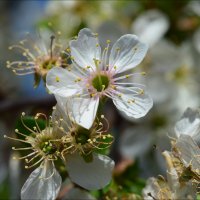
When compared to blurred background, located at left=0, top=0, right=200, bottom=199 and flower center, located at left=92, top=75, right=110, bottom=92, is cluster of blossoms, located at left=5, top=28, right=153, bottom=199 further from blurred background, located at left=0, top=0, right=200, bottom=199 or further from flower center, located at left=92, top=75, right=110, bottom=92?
blurred background, located at left=0, top=0, right=200, bottom=199

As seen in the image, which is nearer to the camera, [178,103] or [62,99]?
[62,99]

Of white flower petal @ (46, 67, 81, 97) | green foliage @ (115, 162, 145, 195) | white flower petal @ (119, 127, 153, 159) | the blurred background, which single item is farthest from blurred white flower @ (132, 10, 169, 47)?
white flower petal @ (46, 67, 81, 97)

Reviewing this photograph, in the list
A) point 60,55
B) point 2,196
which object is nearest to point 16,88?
point 2,196

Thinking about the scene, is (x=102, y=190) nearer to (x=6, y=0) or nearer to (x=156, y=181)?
(x=156, y=181)

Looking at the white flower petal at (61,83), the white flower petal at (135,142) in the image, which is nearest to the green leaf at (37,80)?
the white flower petal at (61,83)

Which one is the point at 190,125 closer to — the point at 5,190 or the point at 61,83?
the point at 61,83

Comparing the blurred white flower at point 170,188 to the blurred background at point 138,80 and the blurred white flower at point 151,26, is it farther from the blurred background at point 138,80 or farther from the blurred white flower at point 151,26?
the blurred white flower at point 151,26
